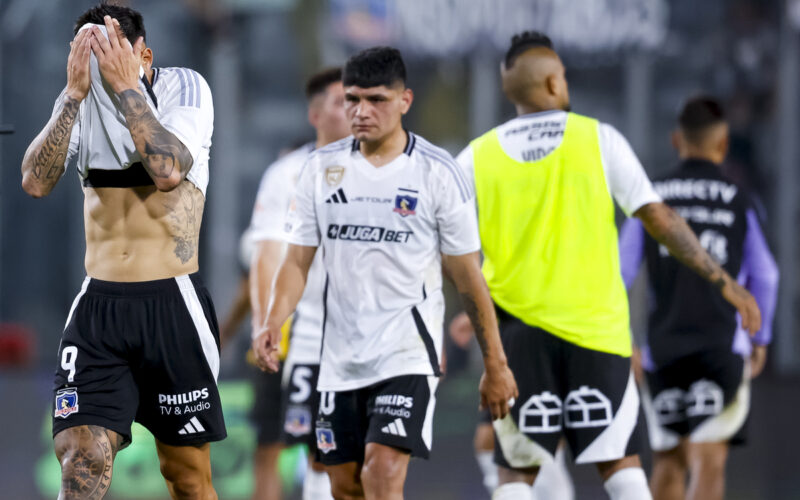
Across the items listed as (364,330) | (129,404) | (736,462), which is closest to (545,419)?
(364,330)

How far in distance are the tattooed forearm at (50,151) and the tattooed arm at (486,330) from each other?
4.99ft

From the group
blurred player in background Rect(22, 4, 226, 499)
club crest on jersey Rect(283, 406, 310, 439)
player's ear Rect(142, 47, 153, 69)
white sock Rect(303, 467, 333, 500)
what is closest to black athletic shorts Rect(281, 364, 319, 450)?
club crest on jersey Rect(283, 406, 310, 439)

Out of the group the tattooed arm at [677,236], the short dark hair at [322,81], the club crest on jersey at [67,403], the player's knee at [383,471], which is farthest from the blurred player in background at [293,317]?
the club crest on jersey at [67,403]

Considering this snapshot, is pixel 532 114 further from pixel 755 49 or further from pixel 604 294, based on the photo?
pixel 755 49

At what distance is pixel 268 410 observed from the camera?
21.3 feet

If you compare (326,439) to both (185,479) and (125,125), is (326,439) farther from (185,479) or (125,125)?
(125,125)

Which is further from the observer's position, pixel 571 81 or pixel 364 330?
pixel 571 81

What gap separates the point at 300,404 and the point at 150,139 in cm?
241

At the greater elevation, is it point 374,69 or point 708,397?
point 374,69

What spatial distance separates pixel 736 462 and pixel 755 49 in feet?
16.0

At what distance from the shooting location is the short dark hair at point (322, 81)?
598 cm

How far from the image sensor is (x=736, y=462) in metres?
7.96

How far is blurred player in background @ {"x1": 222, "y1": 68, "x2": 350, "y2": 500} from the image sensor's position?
5812mm

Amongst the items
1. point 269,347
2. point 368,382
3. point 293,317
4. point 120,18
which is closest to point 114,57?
point 120,18
